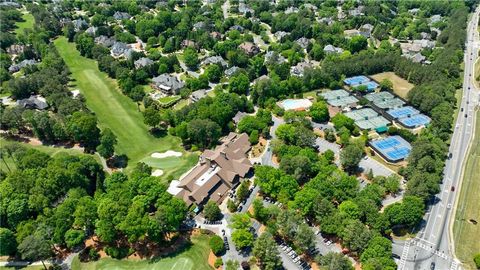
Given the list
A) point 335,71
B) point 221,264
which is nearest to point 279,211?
point 221,264

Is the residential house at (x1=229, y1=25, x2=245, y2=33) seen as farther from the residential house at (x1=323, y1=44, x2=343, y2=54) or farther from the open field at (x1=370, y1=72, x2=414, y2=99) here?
the open field at (x1=370, y1=72, x2=414, y2=99)

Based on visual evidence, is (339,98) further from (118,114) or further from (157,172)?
(118,114)

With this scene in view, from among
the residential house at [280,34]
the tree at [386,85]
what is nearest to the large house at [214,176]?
the tree at [386,85]

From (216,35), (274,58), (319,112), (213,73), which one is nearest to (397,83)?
(319,112)

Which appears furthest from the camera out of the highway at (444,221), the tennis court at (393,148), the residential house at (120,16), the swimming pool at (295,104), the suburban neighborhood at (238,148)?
the residential house at (120,16)

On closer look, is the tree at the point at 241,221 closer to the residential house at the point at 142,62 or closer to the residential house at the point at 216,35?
the residential house at the point at 142,62

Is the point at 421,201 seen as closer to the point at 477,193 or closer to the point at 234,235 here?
the point at 477,193

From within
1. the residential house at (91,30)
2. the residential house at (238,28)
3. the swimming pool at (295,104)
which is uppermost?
the residential house at (91,30)
